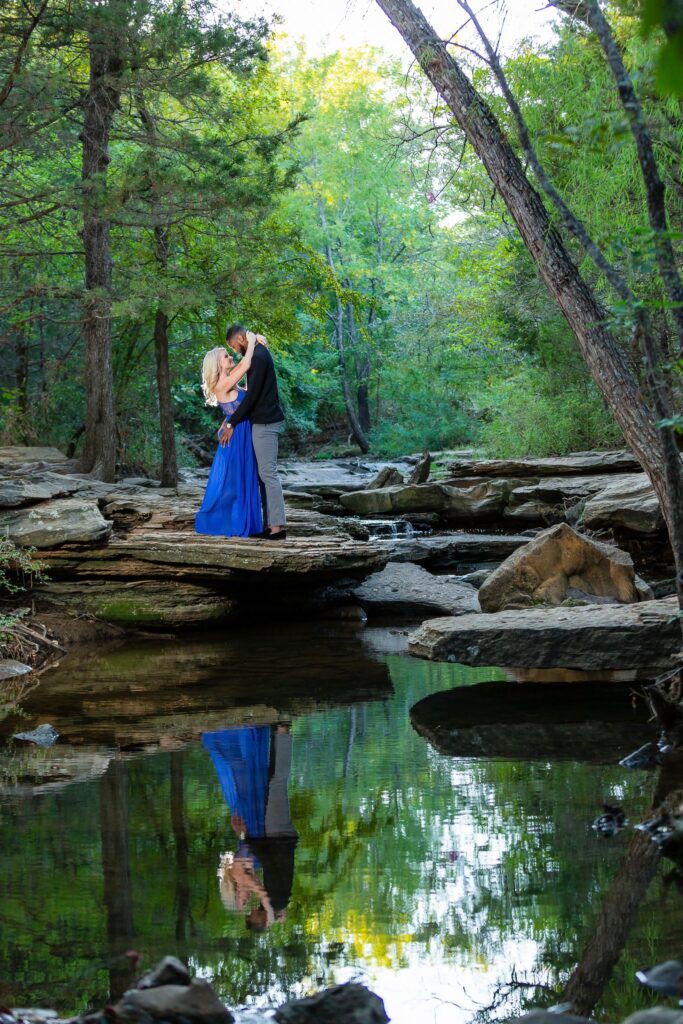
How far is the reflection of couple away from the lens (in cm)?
422

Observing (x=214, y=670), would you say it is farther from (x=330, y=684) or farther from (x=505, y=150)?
(x=505, y=150)

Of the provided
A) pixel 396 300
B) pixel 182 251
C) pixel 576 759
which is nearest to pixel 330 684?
pixel 576 759

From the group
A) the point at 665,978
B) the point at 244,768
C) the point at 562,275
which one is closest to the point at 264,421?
the point at 562,275

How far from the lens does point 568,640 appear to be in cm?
782

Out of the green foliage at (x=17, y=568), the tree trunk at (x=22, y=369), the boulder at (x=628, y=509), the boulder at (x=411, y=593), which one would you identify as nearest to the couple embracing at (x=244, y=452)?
the boulder at (x=411, y=593)

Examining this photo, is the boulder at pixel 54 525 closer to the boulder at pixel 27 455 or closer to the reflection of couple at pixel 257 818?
the boulder at pixel 27 455

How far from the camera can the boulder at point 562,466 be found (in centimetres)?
1694

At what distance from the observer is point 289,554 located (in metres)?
11.2

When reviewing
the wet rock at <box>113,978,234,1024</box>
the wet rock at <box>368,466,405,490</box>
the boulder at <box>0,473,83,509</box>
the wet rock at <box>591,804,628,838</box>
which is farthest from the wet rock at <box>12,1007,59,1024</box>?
the wet rock at <box>368,466,405,490</box>

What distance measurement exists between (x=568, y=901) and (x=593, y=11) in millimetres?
4691

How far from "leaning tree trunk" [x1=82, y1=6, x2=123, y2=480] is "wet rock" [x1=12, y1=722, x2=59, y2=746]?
27.0 ft

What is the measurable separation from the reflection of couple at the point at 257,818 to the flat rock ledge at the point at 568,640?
1583mm

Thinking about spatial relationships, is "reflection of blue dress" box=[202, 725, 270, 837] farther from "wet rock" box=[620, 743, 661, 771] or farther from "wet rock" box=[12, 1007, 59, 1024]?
"wet rock" box=[620, 743, 661, 771]

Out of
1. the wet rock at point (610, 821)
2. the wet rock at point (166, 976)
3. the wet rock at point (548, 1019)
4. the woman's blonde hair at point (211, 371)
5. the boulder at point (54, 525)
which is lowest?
the wet rock at point (610, 821)
